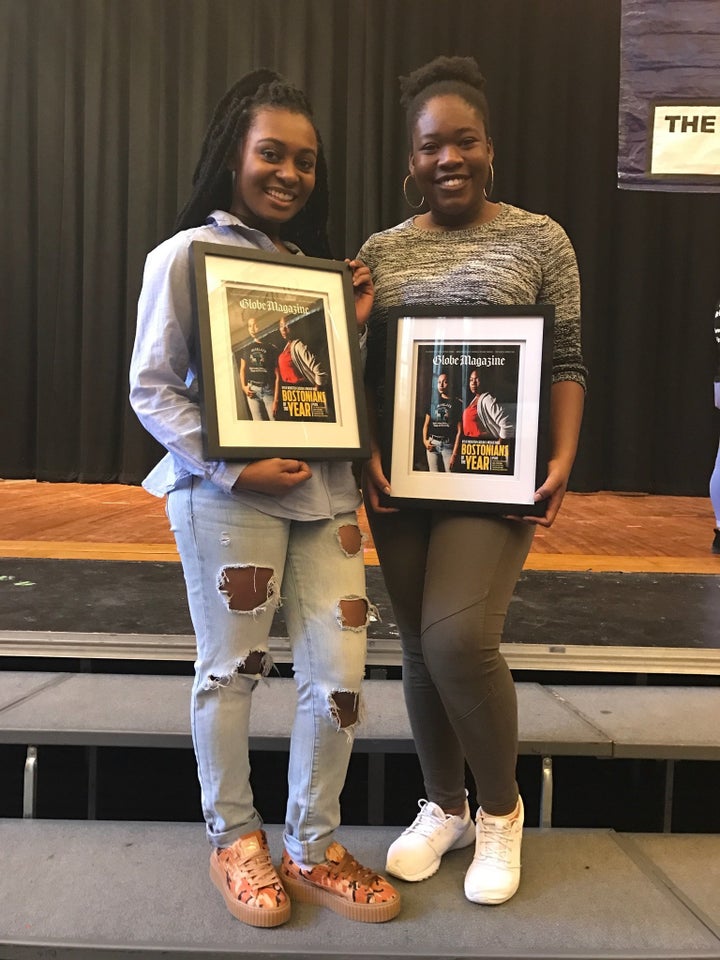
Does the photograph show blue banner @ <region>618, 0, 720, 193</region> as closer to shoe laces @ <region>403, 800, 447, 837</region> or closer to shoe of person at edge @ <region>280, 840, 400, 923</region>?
shoe laces @ <region>403, 800, 447, 837</region>

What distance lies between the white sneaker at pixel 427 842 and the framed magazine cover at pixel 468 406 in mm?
474

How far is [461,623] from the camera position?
1081mm

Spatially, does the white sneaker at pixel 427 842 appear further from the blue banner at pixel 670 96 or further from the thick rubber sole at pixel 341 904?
the blue banner at pixel 670 96

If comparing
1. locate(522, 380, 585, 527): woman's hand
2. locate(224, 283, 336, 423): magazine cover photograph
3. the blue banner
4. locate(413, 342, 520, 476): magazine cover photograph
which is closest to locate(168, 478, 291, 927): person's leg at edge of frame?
locate(224, 283, 336, 423): magazine cover photograph

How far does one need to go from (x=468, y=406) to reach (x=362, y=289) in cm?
22

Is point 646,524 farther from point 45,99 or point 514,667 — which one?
point 45,99

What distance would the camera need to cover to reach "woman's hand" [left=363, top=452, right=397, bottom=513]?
3.83 feet

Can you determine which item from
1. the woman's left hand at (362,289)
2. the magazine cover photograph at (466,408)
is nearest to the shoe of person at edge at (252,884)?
the magazine cover photograph at (466,408)

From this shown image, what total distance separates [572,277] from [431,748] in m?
0.70

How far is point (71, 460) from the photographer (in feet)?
17.5

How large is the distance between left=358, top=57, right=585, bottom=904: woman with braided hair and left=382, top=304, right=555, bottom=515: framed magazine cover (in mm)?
28

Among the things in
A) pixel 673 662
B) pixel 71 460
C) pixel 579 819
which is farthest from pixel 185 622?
pixel 71 460

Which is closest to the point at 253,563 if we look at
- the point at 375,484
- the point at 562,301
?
the point at 375,484

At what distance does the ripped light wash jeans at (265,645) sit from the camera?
1.07 metres
